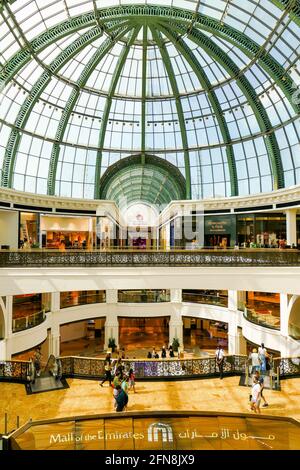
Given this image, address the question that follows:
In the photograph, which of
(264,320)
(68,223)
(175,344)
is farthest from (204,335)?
(68,223)

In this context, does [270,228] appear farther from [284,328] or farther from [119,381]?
[119,381]

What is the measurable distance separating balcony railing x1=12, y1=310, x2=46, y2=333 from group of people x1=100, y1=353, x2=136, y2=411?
8.92 metres

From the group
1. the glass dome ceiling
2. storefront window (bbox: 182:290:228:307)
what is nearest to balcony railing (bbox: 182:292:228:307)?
storefront window (bbox: 182:290:228:307)

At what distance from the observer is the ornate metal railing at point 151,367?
1432 centimetres

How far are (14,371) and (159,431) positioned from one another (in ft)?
29.4

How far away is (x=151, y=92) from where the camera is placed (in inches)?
1176

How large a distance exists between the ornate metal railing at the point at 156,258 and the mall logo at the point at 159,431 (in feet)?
32.3

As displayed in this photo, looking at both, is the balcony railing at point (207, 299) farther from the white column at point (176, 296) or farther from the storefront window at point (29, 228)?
the storefront window at point (29, 228)

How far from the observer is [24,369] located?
548 inches

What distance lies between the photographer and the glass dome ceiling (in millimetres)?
20688

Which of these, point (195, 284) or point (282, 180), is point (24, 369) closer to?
point (195, 284)

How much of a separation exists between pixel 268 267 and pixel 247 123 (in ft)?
52.1

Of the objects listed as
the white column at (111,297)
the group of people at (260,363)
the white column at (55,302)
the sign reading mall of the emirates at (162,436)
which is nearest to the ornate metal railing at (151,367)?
the group of people at (260,363)

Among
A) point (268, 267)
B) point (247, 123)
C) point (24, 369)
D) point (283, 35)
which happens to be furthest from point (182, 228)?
point (24, 369)
